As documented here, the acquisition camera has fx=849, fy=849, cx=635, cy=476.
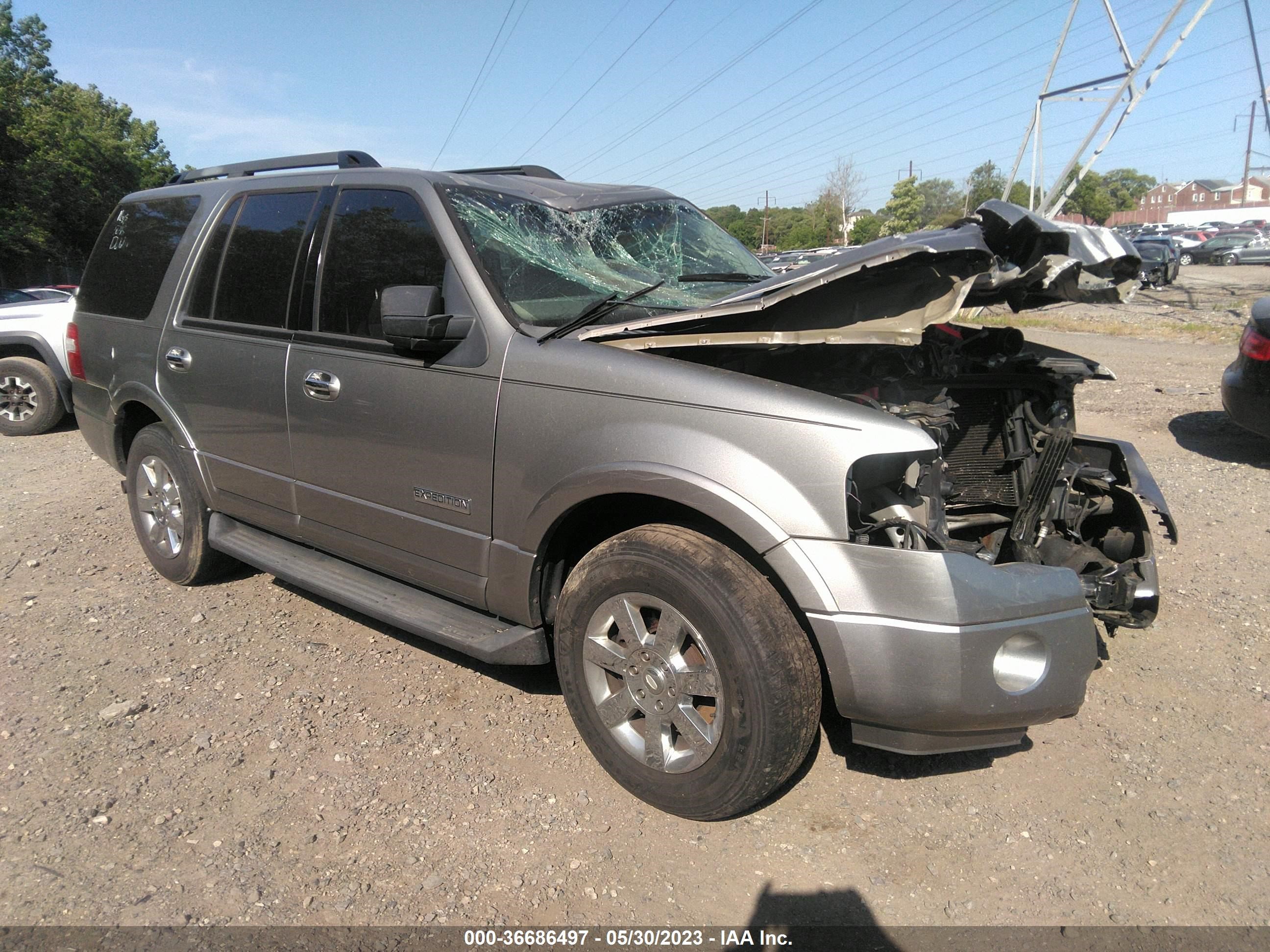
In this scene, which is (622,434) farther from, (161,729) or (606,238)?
(161,729)

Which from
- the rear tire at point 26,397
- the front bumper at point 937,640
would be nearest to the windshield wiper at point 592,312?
the front bumper at point 937,640

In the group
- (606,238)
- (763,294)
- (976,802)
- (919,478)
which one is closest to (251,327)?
(606,238)

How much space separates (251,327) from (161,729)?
1767mm

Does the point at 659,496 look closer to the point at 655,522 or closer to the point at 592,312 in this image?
the point at 655,522

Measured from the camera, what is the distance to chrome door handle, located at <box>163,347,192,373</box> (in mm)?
4184

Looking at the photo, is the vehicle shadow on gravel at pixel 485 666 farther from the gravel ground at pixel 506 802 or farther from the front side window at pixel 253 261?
the front side window at pixel 253 261

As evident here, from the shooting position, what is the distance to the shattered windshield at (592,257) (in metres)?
3.22

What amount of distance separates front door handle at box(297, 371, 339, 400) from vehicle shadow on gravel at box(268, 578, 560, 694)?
101 cm

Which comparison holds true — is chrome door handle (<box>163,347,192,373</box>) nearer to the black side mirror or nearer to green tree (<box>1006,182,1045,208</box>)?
the black side mirror

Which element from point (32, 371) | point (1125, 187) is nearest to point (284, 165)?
point (32, 371)

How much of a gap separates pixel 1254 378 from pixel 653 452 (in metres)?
5.83

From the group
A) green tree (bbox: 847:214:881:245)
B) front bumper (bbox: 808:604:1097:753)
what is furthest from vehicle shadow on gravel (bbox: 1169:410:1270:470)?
green tree (bbox: 847:214:881:245)

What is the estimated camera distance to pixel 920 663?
2295 millimetres

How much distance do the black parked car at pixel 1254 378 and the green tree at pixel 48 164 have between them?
29.2 meters
